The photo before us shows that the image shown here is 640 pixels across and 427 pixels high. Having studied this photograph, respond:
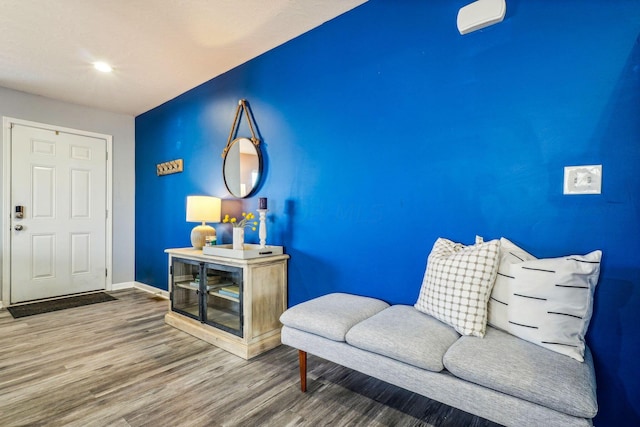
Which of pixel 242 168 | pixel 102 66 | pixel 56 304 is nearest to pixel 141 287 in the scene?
pixel 56 304

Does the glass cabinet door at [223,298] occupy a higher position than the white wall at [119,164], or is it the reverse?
the white wall at [119,164]

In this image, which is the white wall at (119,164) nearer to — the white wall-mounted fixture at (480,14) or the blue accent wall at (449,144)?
the blue accent wall at (449,144)

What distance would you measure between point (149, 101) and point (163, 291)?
251 cm

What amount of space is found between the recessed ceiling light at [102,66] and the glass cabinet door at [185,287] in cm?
205

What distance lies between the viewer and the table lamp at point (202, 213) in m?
3.07

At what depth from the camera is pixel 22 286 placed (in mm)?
3732

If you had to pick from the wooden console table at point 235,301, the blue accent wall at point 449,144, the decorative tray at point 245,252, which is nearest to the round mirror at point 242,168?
the blue accent wall at point 449,144

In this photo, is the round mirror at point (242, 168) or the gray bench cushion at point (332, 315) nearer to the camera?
the gray bench cushion at point (332, 315)

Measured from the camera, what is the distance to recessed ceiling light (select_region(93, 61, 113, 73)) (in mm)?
3027

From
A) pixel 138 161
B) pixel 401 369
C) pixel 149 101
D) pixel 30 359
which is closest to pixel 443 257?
pixel 401 369

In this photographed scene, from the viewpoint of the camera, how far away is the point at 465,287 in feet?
4.99

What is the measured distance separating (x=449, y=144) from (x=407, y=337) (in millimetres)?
1159

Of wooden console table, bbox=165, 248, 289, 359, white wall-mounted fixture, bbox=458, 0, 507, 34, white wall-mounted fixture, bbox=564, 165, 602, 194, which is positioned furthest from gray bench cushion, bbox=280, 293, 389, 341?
white wall-mounted fixture, bbox=458, 0, 507, 34

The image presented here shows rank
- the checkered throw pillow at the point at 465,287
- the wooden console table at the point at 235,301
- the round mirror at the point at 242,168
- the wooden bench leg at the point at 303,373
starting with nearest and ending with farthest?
the checkered throw pillow at the point at 465,287
the wooden bench leg at the point at 303,373
the wooden console table at the point at 235,301
the round mirror at the point at 242,168
